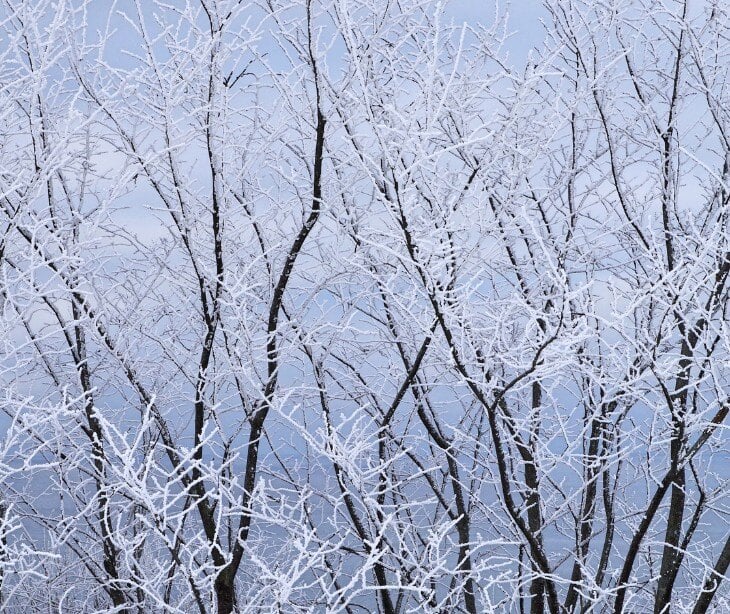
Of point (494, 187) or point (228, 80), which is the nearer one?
point (228, 80)

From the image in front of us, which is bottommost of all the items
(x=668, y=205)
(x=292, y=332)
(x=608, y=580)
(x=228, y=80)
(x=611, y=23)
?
(x=608, y=580)

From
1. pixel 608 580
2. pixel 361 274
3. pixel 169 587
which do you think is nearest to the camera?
pixel 361 274

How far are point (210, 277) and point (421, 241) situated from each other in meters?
1.99

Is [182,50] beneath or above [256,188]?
above

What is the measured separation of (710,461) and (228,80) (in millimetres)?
5425

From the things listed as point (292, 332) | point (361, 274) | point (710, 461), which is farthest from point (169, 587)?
point (710, 461)

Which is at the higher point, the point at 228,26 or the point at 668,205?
the point at 228,26

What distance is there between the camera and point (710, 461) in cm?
683

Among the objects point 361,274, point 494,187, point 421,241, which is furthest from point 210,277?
point 494,187

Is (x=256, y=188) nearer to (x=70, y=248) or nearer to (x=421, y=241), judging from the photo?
(x=70, y=248)

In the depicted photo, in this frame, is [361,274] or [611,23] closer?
[361,274]

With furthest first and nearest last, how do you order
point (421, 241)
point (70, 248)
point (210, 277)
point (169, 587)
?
point (169, 587)
point (210, 277)
point (70, 248)
point (421, 241)

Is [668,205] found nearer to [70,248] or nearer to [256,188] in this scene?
[256,188]

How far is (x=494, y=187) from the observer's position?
6266 mm
